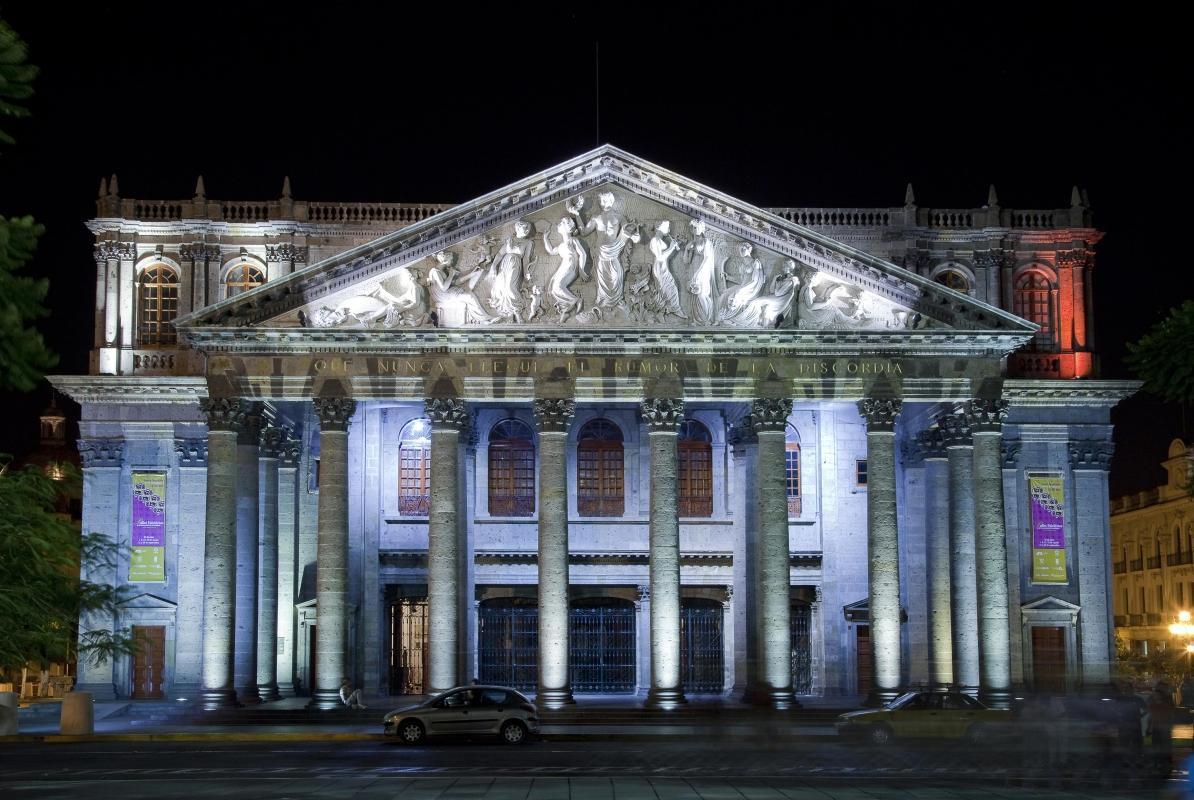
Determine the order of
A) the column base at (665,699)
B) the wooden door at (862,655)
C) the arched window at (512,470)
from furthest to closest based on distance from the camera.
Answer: the arched window at (512,470), the wooden door at (862,655), the column base at (665,699)

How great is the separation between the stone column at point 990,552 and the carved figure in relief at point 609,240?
11175mm

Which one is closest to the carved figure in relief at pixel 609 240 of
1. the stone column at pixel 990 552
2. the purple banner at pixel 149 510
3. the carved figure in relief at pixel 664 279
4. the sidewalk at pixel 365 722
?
the carved figure in relief at pixel 664 279

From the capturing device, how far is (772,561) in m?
48.2

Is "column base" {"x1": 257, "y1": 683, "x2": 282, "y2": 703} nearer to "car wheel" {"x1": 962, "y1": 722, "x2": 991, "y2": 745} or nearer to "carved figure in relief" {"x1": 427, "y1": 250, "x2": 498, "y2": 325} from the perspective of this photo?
"carved figure in relief" {"x1": 427, "y1": 250, "x2": 498, "y2": 325}

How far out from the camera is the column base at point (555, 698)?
47.2 meters

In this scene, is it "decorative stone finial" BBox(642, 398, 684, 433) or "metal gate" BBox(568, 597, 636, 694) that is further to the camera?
"metal gate" BBox(568, 597, 636, 694)

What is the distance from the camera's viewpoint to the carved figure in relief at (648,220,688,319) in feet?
160

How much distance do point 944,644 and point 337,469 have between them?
18797mm

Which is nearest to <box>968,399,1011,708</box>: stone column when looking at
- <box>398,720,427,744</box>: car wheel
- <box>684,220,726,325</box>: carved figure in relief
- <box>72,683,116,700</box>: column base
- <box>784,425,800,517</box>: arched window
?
<box>684,220,726,325</box>: carved figure in relief

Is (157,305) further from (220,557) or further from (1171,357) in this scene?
(1171,357)

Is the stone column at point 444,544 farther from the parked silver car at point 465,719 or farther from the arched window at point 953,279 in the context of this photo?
the arched window at point 953,279

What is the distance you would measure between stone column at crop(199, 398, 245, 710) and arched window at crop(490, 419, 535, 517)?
1117cm

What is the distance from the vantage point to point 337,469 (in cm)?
4866

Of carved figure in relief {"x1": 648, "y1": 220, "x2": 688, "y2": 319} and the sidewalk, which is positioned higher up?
carved figure in relief {"x1": 648, "y1": 220, "x2": 688, "y2": 319}
